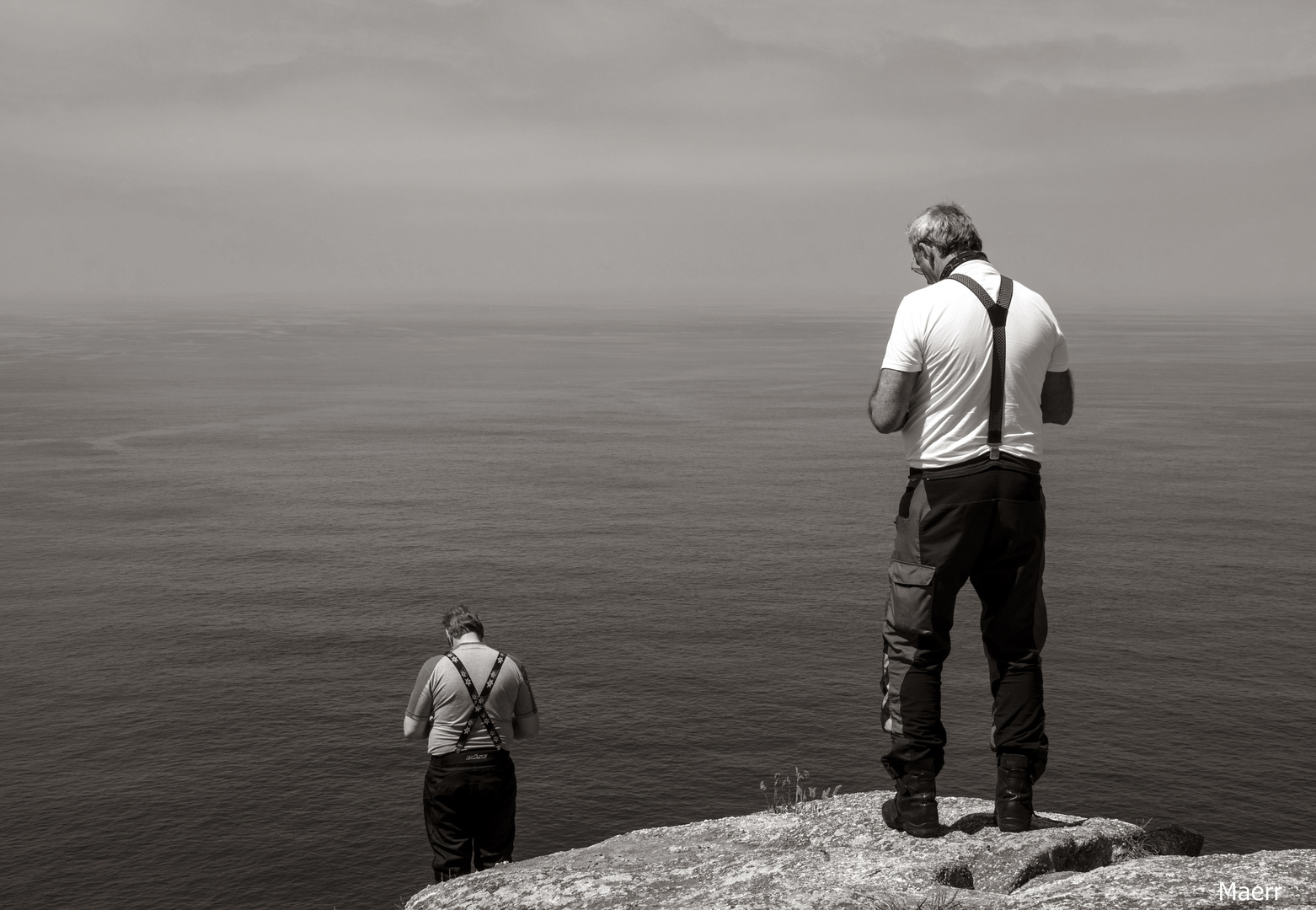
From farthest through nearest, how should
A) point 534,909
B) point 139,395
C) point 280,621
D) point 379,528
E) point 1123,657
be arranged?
1. point 139,395
2. point 379,528
3. point 280,621
4. point 1123,657
5. point 534,909

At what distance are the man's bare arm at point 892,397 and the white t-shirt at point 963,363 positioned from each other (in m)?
0.04

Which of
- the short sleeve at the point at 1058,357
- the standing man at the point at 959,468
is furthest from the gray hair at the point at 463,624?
the short sleeve at the point at 1058,357

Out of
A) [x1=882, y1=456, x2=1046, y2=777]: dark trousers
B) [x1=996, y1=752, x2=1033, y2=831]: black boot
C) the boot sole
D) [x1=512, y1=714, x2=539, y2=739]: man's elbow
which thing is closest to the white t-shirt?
→ [x1=882, y1=456, x2=1046, y2=777]: dark trousers

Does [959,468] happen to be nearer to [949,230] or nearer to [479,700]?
[949,230]

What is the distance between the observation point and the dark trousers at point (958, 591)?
598 centimetres

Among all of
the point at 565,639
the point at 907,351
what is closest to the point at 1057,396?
the point at 907,351

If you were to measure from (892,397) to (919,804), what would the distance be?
2174mm

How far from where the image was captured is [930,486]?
602cm

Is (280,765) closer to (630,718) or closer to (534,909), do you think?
(630,718)

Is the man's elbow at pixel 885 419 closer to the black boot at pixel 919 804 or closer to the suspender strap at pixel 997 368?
the suspender strap at pixel 997 368

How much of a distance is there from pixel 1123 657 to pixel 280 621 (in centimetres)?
3989

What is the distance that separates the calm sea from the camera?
3938 centimetres

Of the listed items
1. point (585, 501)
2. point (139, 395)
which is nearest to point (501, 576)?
point (585, 501)

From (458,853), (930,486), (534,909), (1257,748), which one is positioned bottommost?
(1257,748)
